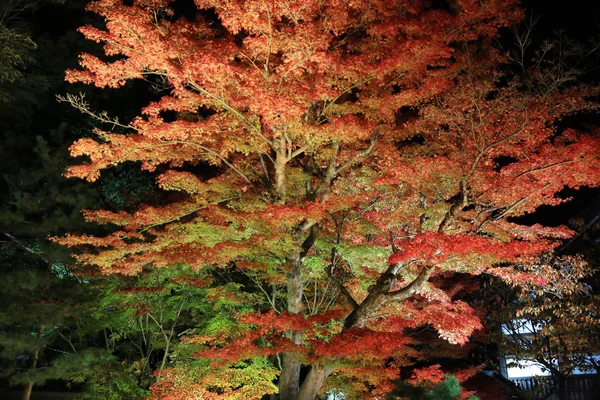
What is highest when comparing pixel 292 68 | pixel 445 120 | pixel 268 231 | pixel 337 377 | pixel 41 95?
pixel 41 95

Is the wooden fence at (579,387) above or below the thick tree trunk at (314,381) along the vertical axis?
below

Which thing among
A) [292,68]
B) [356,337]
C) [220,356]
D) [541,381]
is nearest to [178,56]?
[292,68]

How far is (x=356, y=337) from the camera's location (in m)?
8.98

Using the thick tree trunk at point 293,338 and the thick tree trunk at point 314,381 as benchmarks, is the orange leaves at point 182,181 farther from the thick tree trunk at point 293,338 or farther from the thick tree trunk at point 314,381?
the thick tree trunk at point 314,381

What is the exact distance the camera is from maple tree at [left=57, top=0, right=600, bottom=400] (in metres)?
8.86

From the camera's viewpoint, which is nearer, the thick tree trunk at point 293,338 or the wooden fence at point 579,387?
the thick tree trunk at point 293,338

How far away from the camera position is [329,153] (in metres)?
10.8

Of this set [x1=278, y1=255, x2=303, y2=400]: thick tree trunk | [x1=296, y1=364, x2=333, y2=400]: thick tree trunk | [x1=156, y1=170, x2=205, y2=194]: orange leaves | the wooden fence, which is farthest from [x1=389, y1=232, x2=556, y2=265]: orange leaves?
the wooden fence

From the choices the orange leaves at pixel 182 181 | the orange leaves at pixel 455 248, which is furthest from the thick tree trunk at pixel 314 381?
the orange leaves at pixel 182 181

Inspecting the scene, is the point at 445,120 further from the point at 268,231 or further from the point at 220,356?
the point at 220,356

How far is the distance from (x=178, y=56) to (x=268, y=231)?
4.02 metres

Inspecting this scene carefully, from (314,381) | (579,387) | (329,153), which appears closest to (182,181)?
(329,153)

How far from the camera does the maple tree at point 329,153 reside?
29.1 feet

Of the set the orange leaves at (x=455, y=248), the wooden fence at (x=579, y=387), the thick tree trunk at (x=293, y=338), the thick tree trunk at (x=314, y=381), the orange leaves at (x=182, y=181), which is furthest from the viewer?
the wooden fence at (x=579, y=387)
